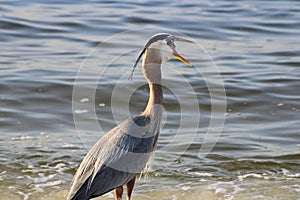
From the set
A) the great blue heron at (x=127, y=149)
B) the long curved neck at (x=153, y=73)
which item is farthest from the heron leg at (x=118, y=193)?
the long curved neck at (x=153, y=73)

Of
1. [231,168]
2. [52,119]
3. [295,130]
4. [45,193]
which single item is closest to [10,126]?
[52,119]

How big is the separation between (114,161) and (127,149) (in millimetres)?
179

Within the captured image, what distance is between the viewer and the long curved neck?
6426 millimetres

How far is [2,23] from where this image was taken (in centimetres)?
1515

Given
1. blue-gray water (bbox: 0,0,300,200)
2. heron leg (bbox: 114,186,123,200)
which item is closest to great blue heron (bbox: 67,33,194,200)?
heron leg (bbox: 114,186,123,200)

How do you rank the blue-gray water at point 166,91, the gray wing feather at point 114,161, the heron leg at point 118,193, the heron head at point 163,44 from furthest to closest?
the blue-gray water at point 166,91, the heron leg at point 118,193, the heron head at point 163,44, the gray wing feather at point 114,161

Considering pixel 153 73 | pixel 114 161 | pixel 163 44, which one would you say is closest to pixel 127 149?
pixel 114 161

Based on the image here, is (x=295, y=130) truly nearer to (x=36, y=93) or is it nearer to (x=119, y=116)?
(x=119, y=116)

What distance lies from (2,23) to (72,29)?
5.23 feet

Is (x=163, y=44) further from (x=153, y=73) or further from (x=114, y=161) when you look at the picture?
(x=114, y=161)

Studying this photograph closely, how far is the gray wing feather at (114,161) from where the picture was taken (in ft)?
19.7

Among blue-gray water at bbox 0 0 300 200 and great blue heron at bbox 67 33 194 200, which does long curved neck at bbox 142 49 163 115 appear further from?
blue-gray water at bbox 0 0 300 200

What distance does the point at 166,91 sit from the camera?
11023mm

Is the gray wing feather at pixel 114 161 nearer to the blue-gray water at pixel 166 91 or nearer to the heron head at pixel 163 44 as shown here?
the heron head at pixel 163 44
